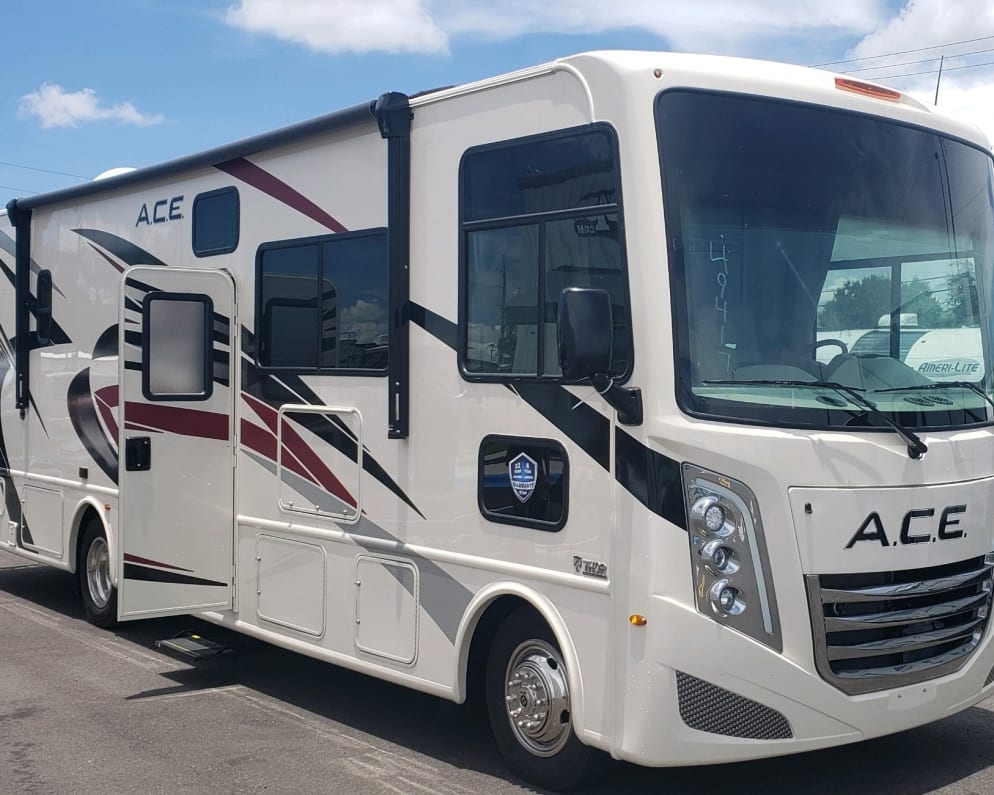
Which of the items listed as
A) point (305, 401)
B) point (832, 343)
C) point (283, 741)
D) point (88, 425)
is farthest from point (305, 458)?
point (832, 343)

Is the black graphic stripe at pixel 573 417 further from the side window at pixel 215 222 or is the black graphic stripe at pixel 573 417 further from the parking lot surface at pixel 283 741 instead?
the side window at pixel 215 222

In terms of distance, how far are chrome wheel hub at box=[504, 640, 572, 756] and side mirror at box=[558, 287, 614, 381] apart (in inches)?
53.3

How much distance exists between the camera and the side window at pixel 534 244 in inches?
194

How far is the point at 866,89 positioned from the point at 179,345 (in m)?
4.27

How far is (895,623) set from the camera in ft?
16.2

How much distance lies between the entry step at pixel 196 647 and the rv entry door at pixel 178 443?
0.92ft

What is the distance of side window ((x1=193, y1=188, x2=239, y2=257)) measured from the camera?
7410mm

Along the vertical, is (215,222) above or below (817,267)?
above

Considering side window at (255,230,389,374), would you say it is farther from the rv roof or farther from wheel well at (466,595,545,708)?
wheel well at (466,595,545,708)

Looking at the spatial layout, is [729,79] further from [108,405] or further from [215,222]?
[108,405]

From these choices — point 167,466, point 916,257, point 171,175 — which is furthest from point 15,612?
point 916,257

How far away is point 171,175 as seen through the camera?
8016mm

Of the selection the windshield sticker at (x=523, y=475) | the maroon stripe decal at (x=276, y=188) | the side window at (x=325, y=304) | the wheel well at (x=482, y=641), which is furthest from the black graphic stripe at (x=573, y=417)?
the maroon stripe decal at (x=276, y=188)

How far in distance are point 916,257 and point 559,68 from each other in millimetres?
1822
